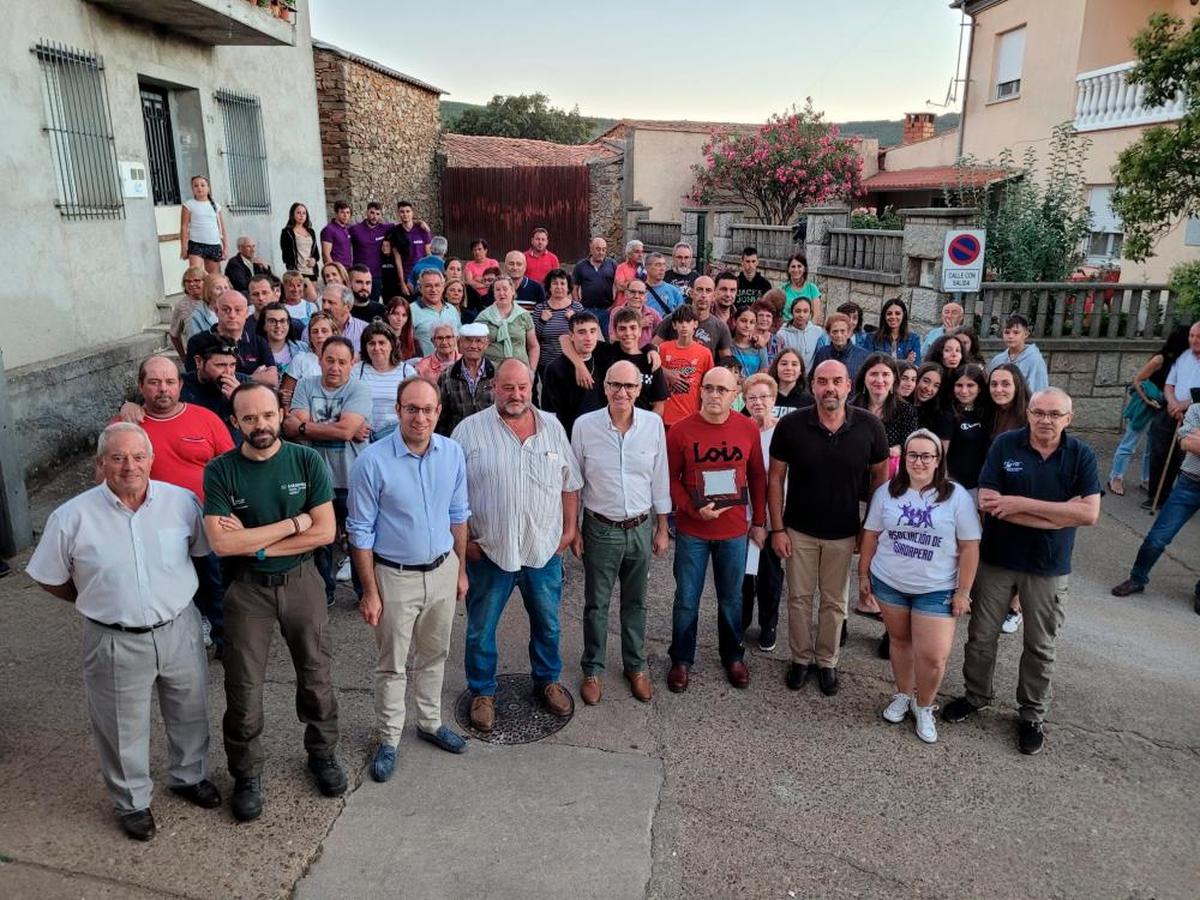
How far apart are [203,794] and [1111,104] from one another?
16479mm

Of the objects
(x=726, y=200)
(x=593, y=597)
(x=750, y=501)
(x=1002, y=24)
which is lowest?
(x=593, y=597)

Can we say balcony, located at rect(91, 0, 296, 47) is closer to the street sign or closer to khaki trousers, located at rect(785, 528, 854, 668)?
the street sign

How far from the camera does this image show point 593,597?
450cm

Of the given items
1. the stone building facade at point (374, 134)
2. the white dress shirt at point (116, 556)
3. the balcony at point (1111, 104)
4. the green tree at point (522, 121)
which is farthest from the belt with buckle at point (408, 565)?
the green tree at point (522, 121)

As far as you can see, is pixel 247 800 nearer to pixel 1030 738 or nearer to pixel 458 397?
pixel 458 397

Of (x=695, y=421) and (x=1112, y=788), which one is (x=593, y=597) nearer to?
(x=695, y=421)

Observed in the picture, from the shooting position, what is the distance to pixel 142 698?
338cm

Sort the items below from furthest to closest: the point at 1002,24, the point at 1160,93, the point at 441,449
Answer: the point at 1002,24 → the point at 1160,93 → the point at 441,449

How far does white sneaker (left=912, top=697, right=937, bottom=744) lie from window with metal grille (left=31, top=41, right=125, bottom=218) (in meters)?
8.55

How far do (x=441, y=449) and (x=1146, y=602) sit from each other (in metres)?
5.22

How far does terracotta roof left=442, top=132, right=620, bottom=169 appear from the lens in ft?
73.8

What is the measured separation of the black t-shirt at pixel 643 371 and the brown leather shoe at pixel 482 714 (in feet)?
6.93

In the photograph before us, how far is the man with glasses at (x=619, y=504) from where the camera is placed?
14.3ft

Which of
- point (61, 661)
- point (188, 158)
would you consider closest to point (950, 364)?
point (61, 661)
